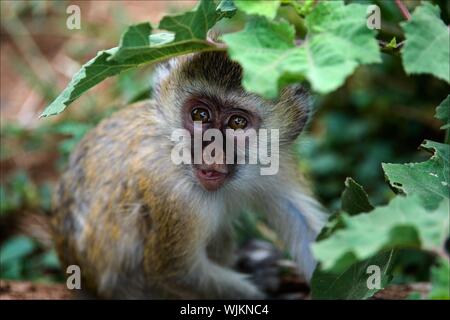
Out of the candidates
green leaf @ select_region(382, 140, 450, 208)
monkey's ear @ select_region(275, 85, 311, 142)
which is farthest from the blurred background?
green leaf @ select_region(382, 140, 450, 208)

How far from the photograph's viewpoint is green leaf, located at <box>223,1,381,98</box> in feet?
8.52

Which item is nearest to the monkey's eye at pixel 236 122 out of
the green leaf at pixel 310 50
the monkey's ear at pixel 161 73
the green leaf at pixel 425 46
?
the monkey's ear at pixel 161 73

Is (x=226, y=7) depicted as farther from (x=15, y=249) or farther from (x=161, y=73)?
(x=15, y=249)

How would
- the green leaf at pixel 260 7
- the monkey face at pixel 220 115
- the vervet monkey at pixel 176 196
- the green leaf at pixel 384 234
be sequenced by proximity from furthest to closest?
the vervet monkey at pixel 176 196, the monkey face at pixel 220 115, the green leaf at pixel 260 7, the green leaf at pixel 384 234

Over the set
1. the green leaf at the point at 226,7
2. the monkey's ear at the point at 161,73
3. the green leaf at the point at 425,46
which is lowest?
the green leaf at the point at 425,46

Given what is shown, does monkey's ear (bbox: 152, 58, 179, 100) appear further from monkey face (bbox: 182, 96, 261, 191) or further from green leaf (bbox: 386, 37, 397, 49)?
green leaf (bbox: 386, 37, 397, 49)

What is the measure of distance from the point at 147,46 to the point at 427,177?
140 centimetres

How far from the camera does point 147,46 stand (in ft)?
9.88

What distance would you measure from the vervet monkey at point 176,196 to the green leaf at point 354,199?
101 cm

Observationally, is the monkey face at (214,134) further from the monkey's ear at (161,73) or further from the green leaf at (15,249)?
the green leaf at (15,249)

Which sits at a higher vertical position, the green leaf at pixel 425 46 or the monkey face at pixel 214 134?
the monkey face at pixel 214 134

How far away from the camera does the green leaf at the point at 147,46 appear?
9.71 feet

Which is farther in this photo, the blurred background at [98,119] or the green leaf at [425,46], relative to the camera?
the blurred background at [98,119]
